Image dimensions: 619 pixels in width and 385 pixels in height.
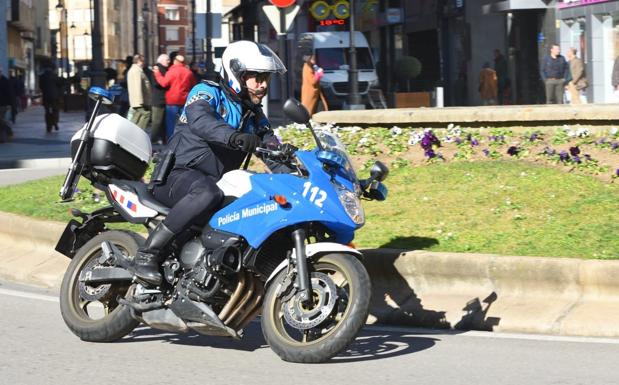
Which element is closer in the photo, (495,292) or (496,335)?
(496,335)

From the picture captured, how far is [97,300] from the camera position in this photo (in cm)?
748

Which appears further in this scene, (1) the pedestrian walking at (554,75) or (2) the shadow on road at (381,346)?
(1) the pedestrian walking at (554,75)

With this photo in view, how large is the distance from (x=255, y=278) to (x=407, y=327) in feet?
4.44

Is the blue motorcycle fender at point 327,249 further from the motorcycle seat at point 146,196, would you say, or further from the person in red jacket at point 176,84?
the person in red jacket at point 176,84

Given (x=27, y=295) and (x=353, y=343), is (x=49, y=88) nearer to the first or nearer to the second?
(x=27, y=295)

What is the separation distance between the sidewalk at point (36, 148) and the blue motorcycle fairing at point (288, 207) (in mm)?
15412

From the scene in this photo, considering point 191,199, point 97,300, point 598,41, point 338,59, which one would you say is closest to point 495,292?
point 191,199

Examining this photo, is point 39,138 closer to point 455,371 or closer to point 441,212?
point 441,212

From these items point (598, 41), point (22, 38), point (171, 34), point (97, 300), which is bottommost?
point (97, 300)

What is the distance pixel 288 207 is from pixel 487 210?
370 cm

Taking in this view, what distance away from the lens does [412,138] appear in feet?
42.9

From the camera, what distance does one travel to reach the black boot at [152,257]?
7078mm

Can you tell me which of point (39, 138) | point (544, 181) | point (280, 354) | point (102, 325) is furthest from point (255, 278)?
point (39, 138)

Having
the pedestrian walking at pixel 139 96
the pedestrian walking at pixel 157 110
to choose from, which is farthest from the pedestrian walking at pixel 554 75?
the pedestrian walking at pixel 139 96
